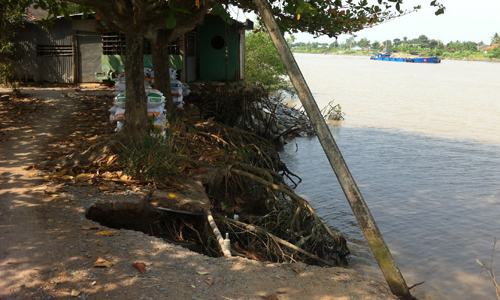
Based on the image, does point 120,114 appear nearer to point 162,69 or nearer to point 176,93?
point 162,69

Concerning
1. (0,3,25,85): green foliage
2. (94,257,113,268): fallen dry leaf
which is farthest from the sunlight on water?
(94,257,113,268): fallen dry leaf

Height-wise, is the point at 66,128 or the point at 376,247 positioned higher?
the point at 66,128

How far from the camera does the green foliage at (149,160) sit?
6461 millimetres

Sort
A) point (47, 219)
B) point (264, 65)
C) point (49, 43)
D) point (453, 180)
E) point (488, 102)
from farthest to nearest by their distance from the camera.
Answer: point (488, 102) → point (264, 65) → point (49, 43) → point (453, 180) → point (47, 219)

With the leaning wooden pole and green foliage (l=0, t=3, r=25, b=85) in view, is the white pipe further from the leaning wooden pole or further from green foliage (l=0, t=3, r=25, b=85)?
green foliage (l=0, t=3, r=25, b=85)

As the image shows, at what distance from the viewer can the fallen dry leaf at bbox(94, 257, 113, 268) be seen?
4332 millimetres

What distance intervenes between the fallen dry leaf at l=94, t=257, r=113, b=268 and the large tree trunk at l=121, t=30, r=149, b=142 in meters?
3.05

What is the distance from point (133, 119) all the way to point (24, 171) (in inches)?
66.6

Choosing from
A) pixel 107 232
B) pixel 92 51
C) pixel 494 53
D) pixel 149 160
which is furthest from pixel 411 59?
pixel 107 232

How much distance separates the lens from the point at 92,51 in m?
15.3

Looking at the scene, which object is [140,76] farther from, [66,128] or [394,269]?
[394,269]

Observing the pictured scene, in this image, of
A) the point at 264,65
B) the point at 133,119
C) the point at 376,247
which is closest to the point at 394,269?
the point at 376,247

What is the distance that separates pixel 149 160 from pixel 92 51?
1009 centimetres

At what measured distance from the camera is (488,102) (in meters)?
26.5
